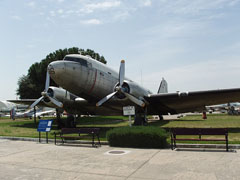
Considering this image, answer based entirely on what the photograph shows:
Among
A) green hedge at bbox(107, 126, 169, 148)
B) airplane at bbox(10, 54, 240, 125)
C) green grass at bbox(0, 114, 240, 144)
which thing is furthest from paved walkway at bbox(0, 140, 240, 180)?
Answer: airplane at bbox(10, 54, 240, 125)

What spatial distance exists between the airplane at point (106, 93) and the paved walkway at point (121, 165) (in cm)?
716

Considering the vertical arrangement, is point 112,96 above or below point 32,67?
below

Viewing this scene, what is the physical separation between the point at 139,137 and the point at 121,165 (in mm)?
3527

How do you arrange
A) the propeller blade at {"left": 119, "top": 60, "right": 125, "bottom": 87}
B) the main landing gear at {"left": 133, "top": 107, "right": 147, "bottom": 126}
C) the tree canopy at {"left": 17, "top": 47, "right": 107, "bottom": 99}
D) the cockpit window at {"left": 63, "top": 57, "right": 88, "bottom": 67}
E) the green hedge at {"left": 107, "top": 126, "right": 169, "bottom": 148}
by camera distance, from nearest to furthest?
the green hedge at {"left": 107, "top": 126, "right": 169, "bottom": 148} → the cockpit window at {"left": 63, "top": 57, "right": 88, "bottom": 67} → the propeller blade at {"left": 119, "top": 60, "right": 125, "bottom": 87} → the main landing gear at {"left": 133, "top": 107, "right": 147, "bottom": 126} → the tree canopy at {"left": 17, "top": 47, "right": 107, "bottom": 99}

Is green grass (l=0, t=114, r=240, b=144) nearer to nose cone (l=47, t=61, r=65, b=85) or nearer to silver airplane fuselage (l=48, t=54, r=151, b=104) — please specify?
silver airplane fuselage (l=48, t=54, r=151, b=104)

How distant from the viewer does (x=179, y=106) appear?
20.6 metres

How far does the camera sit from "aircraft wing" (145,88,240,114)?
17047 millimetres

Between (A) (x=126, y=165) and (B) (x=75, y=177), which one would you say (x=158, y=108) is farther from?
(B) (x=75, y=177)

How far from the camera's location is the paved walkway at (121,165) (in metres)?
6.21

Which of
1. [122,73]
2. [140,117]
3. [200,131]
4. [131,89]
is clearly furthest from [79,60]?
[200,131]

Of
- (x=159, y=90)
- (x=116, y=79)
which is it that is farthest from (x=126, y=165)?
(x=159, y=90)

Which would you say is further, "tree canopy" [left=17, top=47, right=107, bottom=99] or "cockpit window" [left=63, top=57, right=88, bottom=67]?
"tree canopy" [left=17, top=47, right=107, bottom=99]

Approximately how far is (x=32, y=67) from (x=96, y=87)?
27.2 metres

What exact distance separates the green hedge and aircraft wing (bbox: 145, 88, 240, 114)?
753 cm
